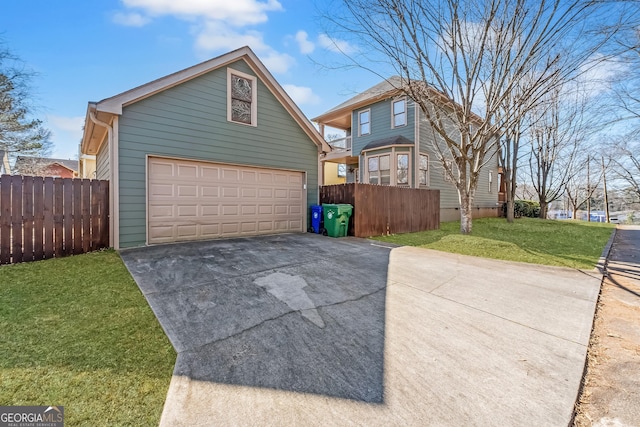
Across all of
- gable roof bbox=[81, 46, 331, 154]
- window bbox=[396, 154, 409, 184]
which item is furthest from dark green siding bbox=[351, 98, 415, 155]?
gable roof bbox=[81, 46, 331, 154]

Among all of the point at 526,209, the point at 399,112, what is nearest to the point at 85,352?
the point at 399,112

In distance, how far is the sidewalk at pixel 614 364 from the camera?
1.79m

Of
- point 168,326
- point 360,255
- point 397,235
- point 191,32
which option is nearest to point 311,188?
point 397,235

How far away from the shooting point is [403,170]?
13180 millimetres

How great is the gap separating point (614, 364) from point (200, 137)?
8.54 meters

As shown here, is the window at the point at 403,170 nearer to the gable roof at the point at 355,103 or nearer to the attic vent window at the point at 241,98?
the gable roof at the point at 355,103

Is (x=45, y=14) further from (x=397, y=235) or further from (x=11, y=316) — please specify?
(x=397, y=235)

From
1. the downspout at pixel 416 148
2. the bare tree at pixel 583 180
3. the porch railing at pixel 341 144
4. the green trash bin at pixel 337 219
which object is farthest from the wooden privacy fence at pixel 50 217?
the bare tree at pixel 583 180

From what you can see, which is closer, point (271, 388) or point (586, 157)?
point (271, 388)

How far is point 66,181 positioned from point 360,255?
6454 mm

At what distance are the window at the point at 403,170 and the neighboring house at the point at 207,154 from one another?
4.98 m

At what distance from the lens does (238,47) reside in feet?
26.7

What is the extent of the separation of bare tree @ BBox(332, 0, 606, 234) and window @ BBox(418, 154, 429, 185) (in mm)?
4480

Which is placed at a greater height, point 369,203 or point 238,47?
point 238,47
